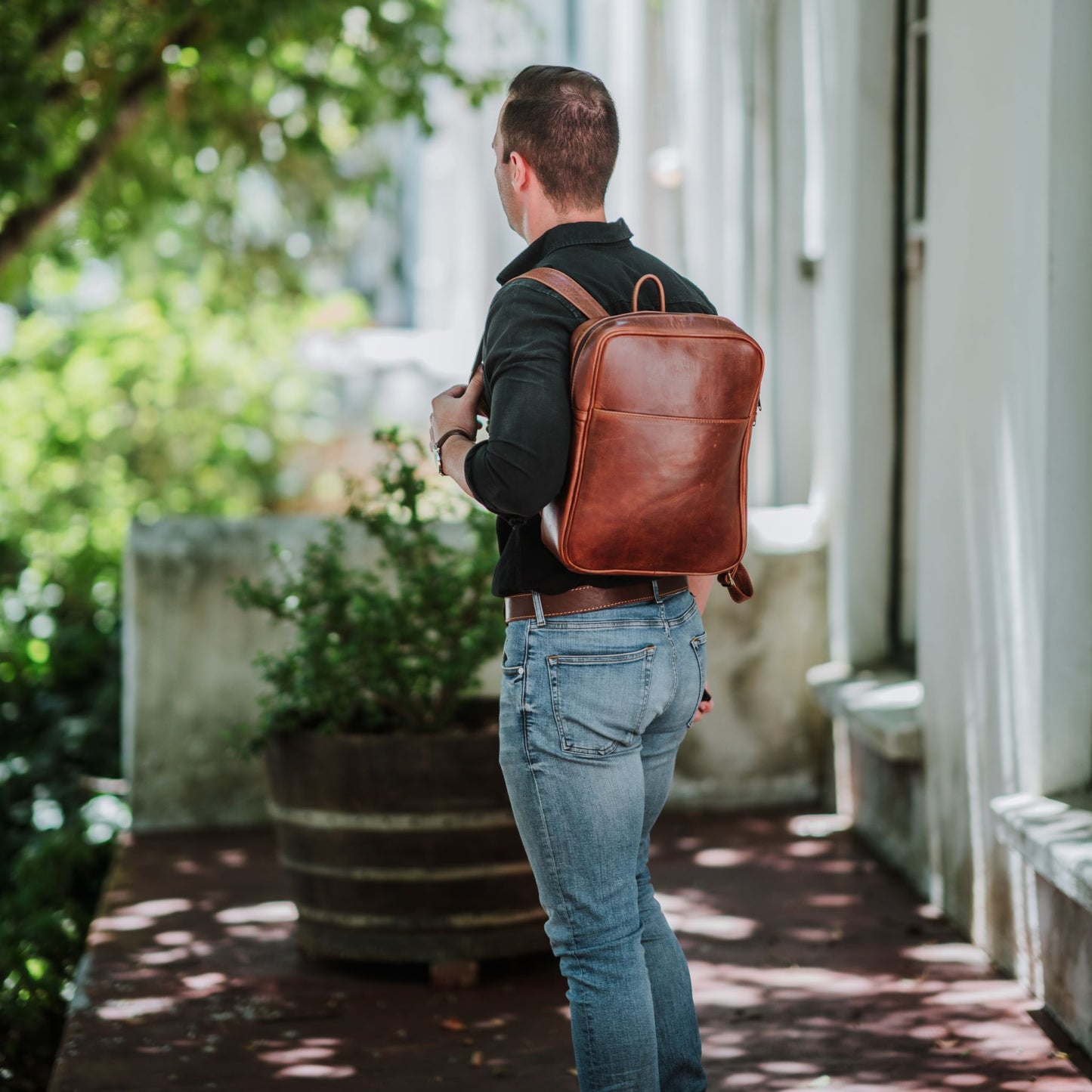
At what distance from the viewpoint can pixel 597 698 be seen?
2.70 metres

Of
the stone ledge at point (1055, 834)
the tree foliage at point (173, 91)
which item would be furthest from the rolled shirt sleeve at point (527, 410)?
the tree foliage at point (173, 91)

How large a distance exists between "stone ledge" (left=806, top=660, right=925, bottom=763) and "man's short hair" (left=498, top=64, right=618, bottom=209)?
3.03 meters

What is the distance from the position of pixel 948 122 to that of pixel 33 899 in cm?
423

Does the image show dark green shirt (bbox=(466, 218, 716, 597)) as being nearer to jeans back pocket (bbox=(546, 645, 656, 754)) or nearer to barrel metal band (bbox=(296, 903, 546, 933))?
jeans back pocket (bbox=(546, 645, 656, 754))

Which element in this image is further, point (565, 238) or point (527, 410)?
point (565, 238)

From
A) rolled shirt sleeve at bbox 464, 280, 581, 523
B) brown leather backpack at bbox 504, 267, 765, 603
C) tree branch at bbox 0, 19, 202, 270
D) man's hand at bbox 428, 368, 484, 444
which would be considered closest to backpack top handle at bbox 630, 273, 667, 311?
brown leather backpack at bbox 504, 267, 765, 603

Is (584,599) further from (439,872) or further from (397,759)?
(439,872)

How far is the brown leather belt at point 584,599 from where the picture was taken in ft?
8.98

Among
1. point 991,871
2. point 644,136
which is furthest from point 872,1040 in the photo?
point 644,136

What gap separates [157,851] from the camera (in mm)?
6066

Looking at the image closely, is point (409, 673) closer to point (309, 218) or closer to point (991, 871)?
point (991, 871)

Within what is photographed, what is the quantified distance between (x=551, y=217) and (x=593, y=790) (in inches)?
40.8

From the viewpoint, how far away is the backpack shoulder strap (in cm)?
266

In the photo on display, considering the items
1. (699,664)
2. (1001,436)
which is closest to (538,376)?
(699,664)
